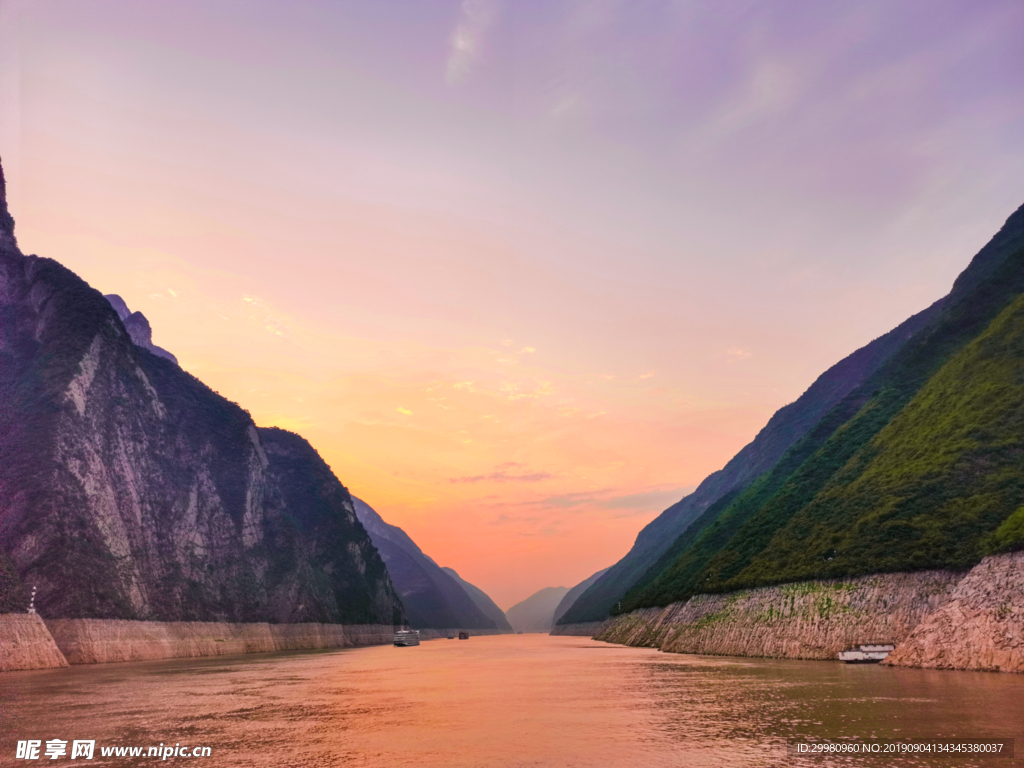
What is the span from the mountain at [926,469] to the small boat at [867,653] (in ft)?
24.0

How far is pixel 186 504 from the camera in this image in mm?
122562

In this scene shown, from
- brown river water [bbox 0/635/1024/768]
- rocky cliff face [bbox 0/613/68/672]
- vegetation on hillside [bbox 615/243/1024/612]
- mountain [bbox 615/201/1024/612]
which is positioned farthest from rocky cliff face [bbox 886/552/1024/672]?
rocky cliff face [bbox 0/613/68/672]

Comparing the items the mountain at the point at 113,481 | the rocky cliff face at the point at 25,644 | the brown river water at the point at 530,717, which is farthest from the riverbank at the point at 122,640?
the brown river water at the point at 530,717

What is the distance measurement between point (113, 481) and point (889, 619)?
105 metres

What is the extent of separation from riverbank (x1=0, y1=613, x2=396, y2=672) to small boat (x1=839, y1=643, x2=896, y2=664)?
77545 mm

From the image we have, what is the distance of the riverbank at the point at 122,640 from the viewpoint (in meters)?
62.9

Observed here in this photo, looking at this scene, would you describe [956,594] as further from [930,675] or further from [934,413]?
[934,413]

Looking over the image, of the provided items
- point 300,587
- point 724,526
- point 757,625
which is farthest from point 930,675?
point 300,587

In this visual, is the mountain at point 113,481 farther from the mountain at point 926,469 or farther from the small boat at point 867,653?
the mountain at point 926,469

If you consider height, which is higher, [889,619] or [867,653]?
[889,619]

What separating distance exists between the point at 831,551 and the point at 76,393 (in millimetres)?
105875

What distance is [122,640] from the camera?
83688 mm

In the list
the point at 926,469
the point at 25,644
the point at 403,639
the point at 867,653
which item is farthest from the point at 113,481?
the point at 926,469

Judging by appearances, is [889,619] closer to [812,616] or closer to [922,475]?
[812,616]
